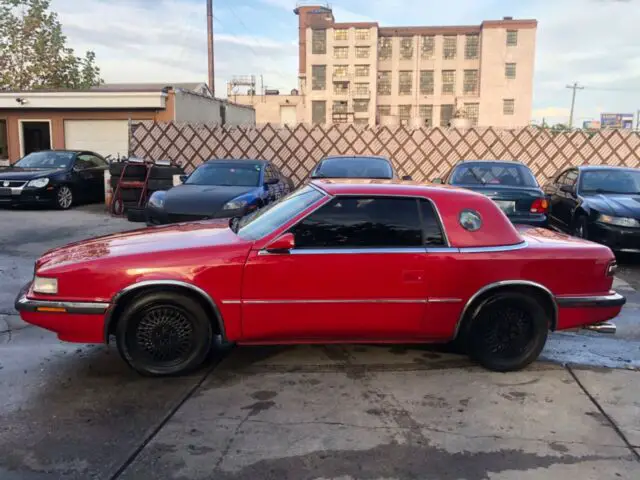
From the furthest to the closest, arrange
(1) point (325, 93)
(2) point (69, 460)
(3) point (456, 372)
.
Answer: (1) point (325, 93), (3) point (456, 372), (2) point (69, 460)

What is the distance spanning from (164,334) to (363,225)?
5.20 feet

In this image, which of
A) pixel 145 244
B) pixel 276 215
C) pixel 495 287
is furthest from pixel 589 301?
pixel 145 244

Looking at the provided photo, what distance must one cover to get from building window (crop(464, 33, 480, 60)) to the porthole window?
270 ft

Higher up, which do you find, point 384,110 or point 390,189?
point 384,110

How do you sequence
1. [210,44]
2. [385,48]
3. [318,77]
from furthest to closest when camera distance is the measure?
[318,77], [385,48], [210,44]

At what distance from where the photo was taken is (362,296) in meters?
4.05

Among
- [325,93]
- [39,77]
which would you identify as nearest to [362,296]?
[39,77]

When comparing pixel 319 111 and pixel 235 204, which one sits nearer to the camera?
pixel 235 204

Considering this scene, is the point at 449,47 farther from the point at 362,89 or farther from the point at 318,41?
the point at 318,41

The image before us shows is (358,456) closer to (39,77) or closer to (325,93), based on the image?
(39,77)

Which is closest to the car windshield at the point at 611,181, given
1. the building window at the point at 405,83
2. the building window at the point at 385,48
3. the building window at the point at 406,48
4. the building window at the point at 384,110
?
the building window at the point at 384,110

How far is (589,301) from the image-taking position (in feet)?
14.0

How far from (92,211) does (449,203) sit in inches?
446

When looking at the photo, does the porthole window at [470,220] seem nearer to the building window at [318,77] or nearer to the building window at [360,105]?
the building window at [360,105]
